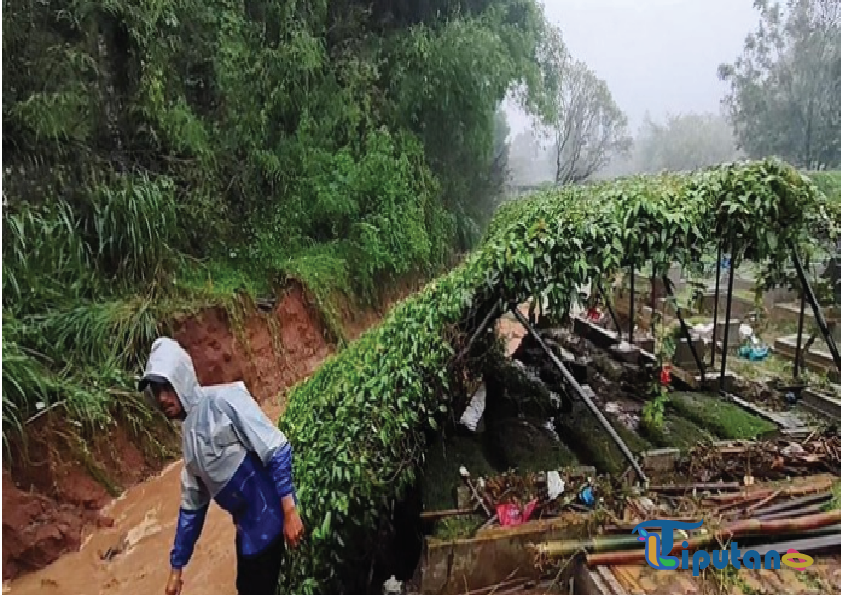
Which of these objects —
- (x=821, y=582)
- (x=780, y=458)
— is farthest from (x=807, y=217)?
(x=821, y=582)

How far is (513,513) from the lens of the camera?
2.28m

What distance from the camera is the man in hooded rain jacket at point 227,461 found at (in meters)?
1.61

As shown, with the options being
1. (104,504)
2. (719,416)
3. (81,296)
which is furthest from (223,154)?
(719,416)

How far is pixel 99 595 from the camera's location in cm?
257

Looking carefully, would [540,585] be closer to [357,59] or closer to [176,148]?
[176,148]

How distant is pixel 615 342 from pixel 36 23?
4160mm

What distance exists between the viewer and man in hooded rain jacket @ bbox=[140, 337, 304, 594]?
1.61 meters

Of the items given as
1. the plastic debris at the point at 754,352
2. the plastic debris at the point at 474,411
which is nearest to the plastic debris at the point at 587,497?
the plastic debris at the point at 474,411

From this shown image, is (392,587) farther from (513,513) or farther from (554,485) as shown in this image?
(554,485)

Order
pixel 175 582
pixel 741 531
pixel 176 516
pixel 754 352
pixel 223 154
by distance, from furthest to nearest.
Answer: pixel 754 352
pixel 223 154
pixel 176 516
pixel 741 531
pixel 175 582

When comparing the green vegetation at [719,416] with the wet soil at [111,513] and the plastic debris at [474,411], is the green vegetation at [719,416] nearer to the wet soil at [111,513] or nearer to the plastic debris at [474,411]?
the plastic debris at [474,411]

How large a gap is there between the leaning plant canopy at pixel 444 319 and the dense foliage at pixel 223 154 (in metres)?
1.47

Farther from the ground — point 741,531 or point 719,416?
point 741,531

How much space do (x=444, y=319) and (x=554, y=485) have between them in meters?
0.80
